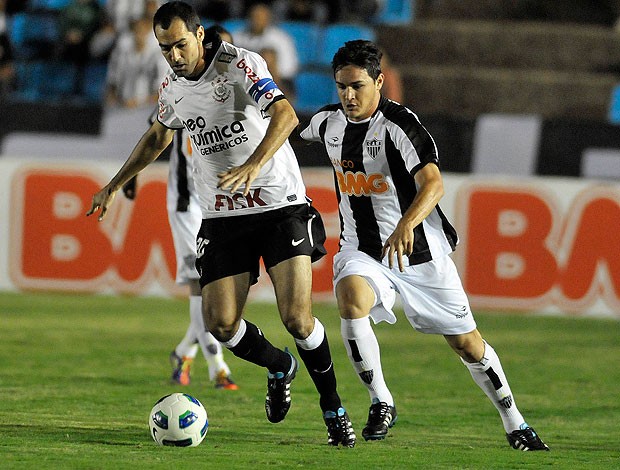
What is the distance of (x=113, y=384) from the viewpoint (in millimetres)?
8203

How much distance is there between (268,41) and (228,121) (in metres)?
8.15

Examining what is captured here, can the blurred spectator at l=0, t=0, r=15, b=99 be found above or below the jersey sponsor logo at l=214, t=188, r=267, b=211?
below

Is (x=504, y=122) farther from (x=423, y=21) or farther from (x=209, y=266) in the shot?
(x=209, y=266)

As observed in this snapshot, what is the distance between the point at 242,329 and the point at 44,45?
10.5 metres

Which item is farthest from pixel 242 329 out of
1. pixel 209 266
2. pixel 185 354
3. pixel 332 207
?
pixel 332 207

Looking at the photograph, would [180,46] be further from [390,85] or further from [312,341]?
[390,85]

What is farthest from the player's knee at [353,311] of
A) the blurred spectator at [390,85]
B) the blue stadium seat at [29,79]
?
the blue stadium seat at [29,79]

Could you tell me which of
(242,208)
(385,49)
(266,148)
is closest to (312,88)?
(385,49)

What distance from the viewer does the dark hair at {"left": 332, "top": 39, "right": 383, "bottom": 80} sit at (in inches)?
236

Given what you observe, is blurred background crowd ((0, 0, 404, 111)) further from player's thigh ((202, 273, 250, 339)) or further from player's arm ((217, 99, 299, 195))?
player's arm ((217, 99, 299, 195))

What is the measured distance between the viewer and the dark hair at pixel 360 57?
6.00 m

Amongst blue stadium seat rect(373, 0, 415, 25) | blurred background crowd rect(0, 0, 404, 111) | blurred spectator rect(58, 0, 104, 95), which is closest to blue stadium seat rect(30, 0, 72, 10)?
blurred background crowd rect(0, 0, 404, 111)

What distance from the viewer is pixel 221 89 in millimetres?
6020

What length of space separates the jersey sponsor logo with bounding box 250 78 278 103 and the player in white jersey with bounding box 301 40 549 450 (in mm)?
360
